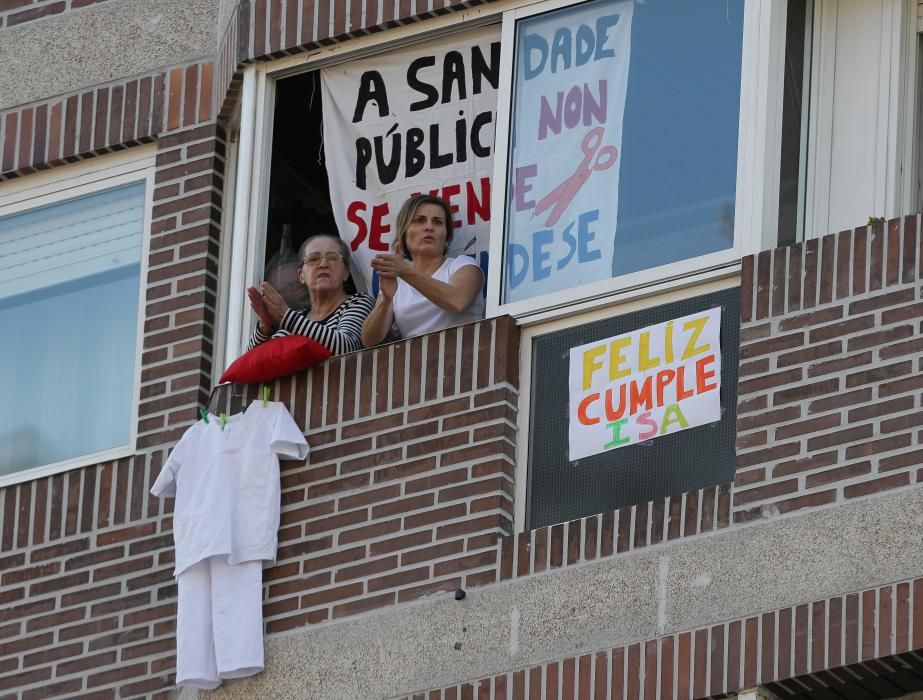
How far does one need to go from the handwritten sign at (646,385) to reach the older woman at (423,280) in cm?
82

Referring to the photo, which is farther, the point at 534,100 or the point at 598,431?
the point at 534,100

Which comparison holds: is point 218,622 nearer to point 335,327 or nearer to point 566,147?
point 335,327

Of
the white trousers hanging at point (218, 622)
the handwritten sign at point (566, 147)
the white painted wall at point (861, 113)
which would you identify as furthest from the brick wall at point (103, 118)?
the white painted wall at point (861, 113)

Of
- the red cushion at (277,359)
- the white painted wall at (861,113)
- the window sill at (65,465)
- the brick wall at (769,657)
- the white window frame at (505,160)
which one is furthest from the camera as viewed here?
the window sill at (65,465)

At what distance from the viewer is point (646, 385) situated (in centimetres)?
1081

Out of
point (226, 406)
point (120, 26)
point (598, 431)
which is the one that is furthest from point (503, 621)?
point (120, 26)

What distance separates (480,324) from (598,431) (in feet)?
2.39

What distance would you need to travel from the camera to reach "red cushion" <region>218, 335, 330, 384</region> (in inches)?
455

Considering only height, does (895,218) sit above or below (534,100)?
below

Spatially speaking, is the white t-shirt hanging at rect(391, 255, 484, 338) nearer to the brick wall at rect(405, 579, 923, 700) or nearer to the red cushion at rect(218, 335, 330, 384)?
the red cushion at rect(218, 335, 330, 384)

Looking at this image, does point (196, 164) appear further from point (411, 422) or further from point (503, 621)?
point (503, 621)

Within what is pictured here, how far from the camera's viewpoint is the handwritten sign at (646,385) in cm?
1069

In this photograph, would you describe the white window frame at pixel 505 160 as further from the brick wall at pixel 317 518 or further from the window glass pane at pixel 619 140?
the brick wall at pixel 317 518

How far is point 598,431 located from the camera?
1088 centimetres
